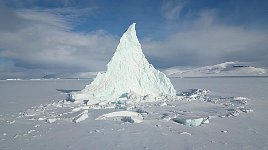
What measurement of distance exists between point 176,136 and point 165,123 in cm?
252

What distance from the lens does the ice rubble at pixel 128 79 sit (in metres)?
25.5

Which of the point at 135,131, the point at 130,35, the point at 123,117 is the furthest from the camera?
the point at 130,35

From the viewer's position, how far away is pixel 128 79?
87.5ft

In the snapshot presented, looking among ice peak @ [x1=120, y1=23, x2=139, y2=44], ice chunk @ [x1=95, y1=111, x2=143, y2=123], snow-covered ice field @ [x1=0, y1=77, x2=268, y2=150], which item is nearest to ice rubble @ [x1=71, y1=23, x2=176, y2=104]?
ice peak @ [x1=120, y1=23, x2=139, y2=44]

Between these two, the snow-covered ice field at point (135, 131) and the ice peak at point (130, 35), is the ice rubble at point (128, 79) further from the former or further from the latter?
the snow-covered ice field at point (135, 131)

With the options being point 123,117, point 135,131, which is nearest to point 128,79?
point 123,117

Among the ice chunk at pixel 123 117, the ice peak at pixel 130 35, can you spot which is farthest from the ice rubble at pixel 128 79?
the ice chunk at pixel 123 117

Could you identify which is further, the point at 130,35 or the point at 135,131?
the point at 130,35

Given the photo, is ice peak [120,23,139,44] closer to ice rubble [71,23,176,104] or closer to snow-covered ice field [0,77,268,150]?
ice rubble [71,23,176,104]

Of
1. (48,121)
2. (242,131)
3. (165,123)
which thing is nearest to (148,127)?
(165,123)

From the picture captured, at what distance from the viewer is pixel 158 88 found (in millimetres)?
28109

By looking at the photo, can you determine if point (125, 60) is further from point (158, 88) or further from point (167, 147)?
point (167, 147)

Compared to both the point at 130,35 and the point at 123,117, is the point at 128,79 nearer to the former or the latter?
the point at 130,35

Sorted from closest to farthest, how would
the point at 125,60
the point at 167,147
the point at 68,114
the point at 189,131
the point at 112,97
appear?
the point at 167,147 < the point at 189,131 < the point at 68,114 < the point at 112,97 < the point at 125,60
